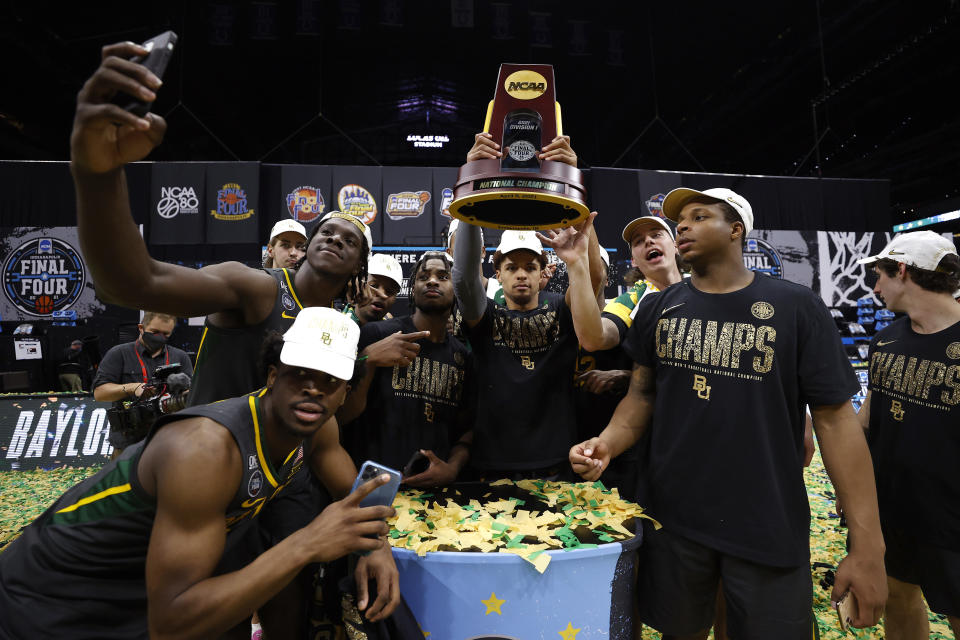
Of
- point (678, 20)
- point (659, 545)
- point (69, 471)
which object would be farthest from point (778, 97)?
point (69, 471)

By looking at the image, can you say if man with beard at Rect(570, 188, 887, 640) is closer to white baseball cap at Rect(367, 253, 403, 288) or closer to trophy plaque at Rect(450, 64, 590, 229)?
trophy plaque at Rect(450, 64, 590, 229)

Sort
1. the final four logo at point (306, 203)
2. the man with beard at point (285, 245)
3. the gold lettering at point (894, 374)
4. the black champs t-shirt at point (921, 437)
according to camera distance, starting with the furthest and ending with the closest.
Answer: the final four logo at point (306, 203)
the man with beard at point (285, 245)
the gold lettering at point (894, 374)
the black champs t-shirt at point (921, 437)

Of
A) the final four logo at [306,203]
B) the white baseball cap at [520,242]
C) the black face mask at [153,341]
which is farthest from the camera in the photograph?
the final four logo at [306,203]

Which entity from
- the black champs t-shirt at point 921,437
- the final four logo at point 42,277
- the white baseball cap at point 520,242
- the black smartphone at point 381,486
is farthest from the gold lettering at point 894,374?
the final four logo at point 42,277

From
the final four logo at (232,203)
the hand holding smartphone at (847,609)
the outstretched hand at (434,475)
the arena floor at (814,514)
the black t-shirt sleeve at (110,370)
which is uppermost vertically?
the final four logo at (232,203)

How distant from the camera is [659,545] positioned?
1.79 meters

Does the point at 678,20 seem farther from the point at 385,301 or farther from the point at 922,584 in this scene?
the point at 922,584

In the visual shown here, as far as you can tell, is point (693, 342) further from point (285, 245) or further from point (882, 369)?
point (285, 245)

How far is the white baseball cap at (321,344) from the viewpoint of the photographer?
1495mm

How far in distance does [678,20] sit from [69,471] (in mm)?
11956

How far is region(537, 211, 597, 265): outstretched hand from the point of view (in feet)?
6.49

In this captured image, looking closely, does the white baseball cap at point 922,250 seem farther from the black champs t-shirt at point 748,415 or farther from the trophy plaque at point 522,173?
the trophy plaque at point 522,173

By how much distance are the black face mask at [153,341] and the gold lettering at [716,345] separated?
4362 mm

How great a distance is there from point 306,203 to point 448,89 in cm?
552
